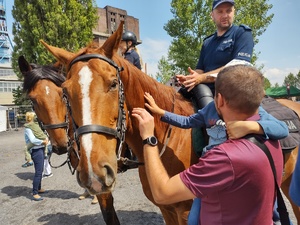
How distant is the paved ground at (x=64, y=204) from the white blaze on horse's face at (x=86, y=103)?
2.96 m

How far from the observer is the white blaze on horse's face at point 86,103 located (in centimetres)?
152

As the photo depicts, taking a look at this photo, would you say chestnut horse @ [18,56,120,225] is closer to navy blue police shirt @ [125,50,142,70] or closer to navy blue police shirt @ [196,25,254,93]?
navy blue police shirt @ [125,50,142,70]

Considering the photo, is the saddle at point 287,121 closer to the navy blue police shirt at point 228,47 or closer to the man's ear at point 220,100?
the navy blue police shirt at point 228,47

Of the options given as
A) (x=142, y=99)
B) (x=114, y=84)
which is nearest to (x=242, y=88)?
(x=114, y=84)

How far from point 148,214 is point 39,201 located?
2.90 meters

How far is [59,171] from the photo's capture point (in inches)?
311

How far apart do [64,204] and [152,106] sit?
416 centimetres

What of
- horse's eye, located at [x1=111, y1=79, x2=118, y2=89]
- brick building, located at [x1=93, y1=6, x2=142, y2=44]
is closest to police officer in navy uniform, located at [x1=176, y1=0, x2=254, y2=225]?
horse's eye, located at [x1=111, y1=79, x2=118, y2=89]

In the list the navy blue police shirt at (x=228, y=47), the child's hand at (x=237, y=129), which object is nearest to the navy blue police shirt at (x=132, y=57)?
the navy blue police shirt at (x=228, y=47)

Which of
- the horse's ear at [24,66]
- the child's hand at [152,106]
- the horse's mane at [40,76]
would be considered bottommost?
the child's hand at [152,106]

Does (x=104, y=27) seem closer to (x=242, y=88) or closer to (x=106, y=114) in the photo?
(x=106, y=114)

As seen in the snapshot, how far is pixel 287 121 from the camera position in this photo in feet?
8.12

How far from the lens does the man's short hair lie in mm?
1235

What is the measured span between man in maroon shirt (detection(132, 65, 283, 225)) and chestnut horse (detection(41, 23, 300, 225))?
386mm
